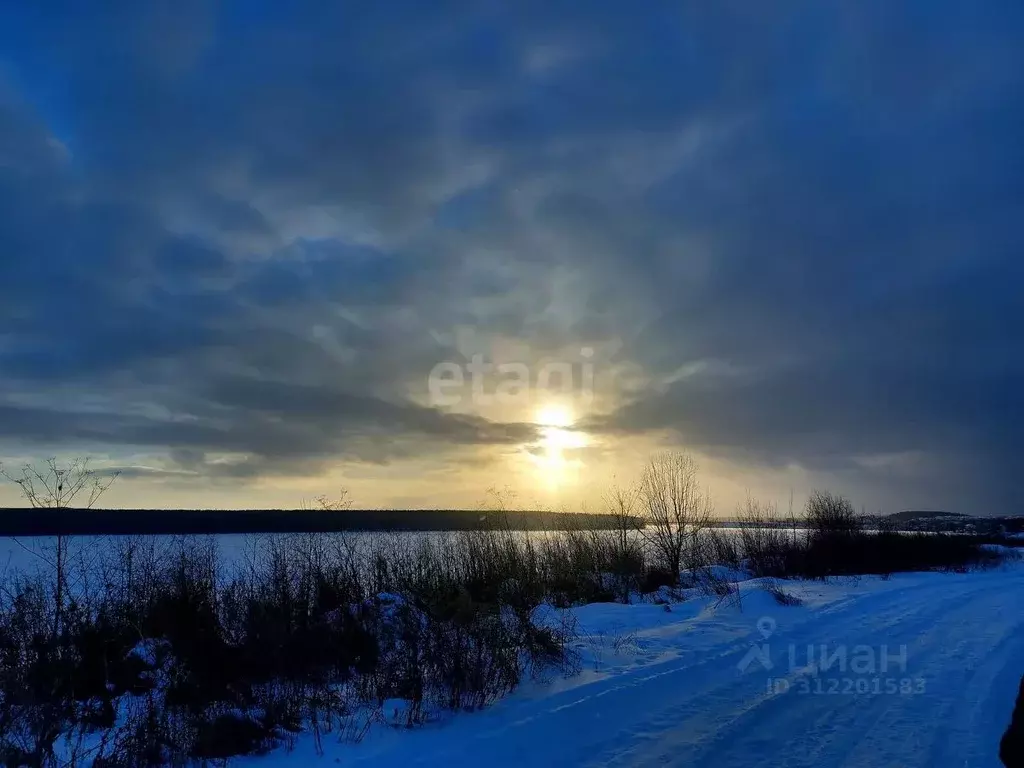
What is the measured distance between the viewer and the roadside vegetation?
21.0ft

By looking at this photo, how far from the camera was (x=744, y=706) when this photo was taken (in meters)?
6.56

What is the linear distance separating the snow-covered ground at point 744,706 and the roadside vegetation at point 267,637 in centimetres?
54

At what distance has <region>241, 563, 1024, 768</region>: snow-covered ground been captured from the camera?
547 centimetres

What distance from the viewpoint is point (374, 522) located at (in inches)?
810

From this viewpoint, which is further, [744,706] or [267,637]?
[267,637]

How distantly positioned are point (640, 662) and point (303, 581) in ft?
26.6

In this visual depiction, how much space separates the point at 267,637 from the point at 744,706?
6.22 m

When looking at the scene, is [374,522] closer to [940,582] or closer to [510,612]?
[510,612]

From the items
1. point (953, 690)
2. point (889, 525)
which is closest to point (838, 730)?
point (953, 690)

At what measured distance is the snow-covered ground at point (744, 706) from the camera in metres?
5.47

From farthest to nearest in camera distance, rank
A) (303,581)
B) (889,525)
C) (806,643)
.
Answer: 1. (889,525)
2. (303,581)
3. (806,643)

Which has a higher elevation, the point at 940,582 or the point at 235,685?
the point at 235,685

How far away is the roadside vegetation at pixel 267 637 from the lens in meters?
6.40

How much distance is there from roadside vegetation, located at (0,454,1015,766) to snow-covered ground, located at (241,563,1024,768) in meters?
0.54
